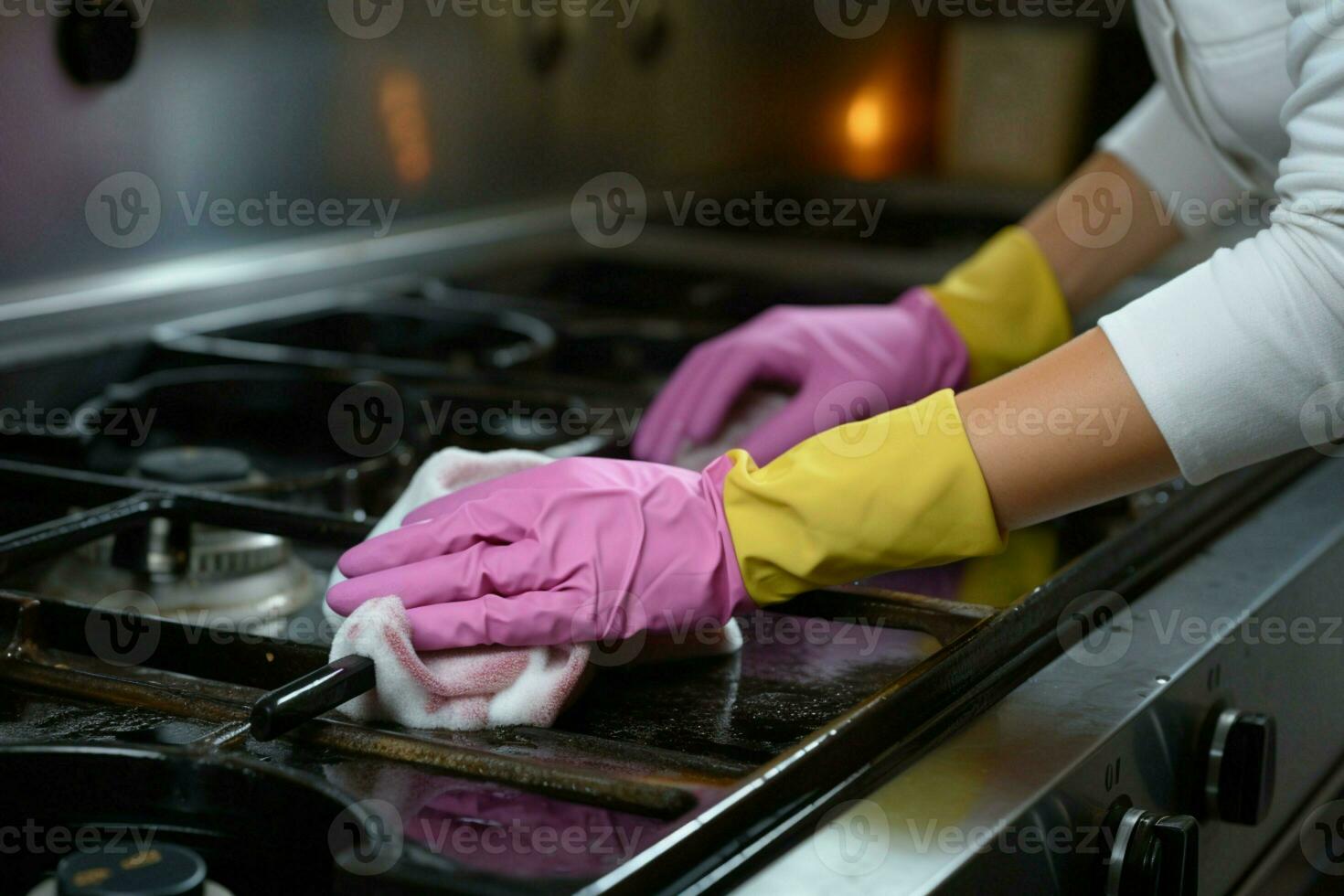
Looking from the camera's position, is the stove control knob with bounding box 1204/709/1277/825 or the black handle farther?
the stove control knob with bounding box 1204/709/1277/825

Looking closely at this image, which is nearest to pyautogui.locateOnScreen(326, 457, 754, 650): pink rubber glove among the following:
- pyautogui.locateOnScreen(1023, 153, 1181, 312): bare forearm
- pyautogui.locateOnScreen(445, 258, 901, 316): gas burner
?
pyautogui.locateOnScreen(1023, 153, 1181, 312): bare forearm

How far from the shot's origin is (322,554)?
108cm

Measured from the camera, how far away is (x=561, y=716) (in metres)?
0.81

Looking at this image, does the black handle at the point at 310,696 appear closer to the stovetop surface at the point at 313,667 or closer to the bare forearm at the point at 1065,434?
the stovetop surface at the point at 313,667

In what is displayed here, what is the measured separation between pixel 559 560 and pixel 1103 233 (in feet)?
2.82

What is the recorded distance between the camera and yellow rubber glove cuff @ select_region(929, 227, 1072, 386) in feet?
4.65

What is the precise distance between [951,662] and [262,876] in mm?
383

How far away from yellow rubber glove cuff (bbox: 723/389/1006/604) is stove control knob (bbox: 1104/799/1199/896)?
0.18m

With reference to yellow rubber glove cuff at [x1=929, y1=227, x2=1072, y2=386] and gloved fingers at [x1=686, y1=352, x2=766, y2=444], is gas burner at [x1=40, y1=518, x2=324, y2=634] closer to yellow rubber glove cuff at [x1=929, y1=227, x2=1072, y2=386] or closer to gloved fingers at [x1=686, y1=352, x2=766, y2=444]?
gloved fingers at [x1=686, y1=352, x2=766, y2=444]

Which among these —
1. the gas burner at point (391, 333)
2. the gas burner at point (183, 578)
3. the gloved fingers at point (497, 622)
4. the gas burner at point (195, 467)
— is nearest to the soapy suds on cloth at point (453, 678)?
the gloved fingers at point (497, 622)

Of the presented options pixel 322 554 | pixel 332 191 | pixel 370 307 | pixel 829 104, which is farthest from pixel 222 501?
pixel 829 104

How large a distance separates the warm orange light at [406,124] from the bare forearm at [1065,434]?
1109mm

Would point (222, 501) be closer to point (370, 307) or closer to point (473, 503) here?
point (473, 503)

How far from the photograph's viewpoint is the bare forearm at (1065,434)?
843 mm
